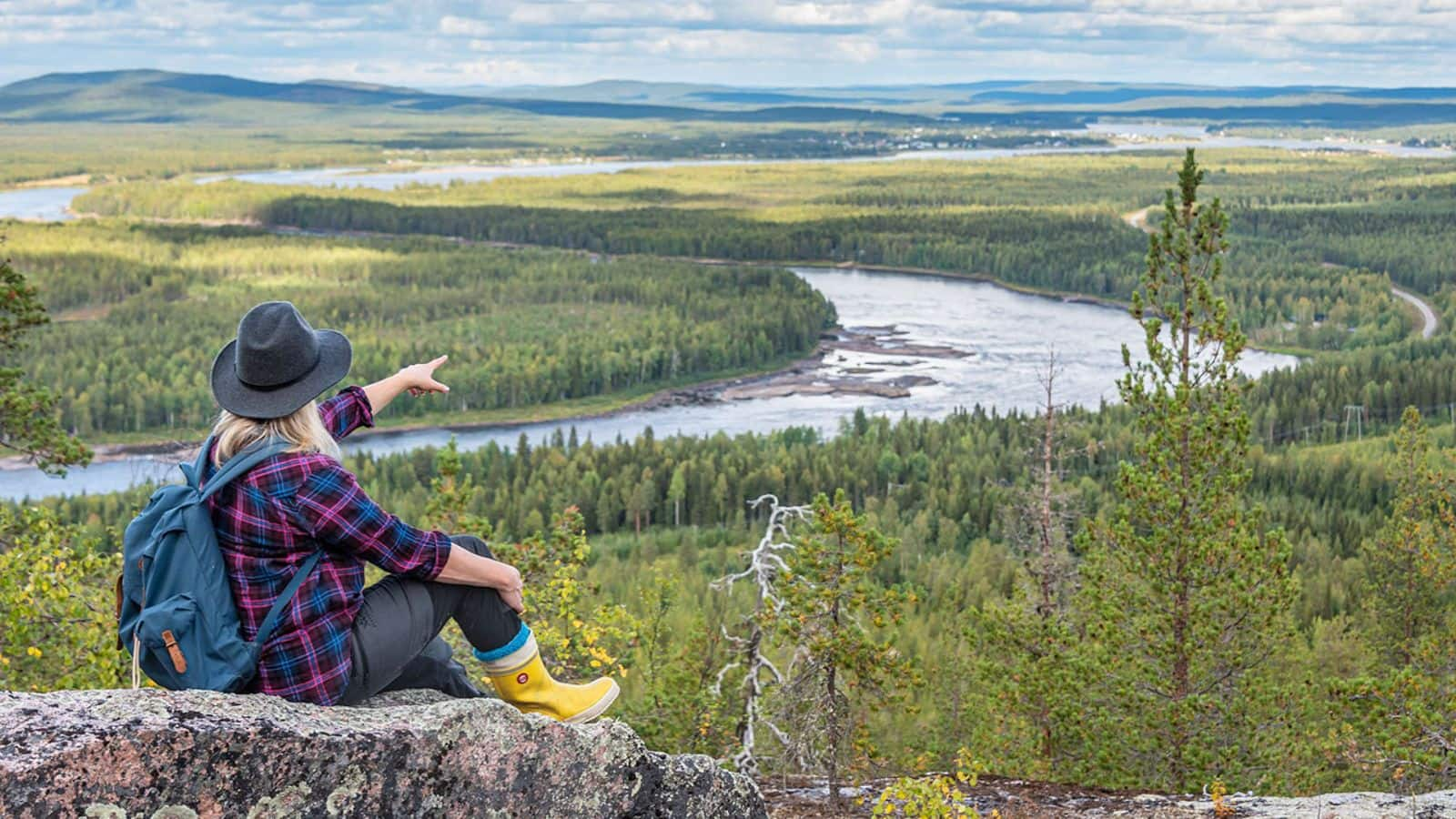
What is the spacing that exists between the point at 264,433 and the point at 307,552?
21.6 inches

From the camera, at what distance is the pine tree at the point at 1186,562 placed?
17.2 meters

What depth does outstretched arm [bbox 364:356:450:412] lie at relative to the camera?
8.30 m

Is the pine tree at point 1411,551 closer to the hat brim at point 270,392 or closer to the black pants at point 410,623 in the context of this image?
the black pants at point 410,623

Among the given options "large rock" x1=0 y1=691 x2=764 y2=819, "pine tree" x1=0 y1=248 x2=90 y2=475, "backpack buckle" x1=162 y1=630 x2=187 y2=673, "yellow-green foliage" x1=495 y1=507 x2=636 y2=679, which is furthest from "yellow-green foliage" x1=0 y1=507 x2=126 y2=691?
"large rock" x1=0 y1=691 x2=764 y2=819

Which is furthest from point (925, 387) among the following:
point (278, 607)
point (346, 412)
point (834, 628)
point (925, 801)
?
point (278, 607)

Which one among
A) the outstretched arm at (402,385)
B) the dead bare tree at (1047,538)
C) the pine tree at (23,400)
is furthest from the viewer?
the dead bare tree at (1047,538)

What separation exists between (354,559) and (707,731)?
1005 cm

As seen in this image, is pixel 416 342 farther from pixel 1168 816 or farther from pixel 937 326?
pixel 1168 816

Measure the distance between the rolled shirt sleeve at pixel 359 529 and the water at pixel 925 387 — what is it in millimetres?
68746

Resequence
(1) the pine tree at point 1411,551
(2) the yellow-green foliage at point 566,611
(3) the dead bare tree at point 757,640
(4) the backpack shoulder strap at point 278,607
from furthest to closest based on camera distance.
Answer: (1) the pine tree at point 1411,551 < (3) the dead bare tree at point 757,640 < (2) the yellow-green foliage at point 566,611 < (4) the backpack shoulder strap at point 278,607

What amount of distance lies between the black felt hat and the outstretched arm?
5.00ft

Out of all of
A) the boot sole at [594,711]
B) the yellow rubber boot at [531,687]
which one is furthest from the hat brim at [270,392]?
the boot sole at [594,711]

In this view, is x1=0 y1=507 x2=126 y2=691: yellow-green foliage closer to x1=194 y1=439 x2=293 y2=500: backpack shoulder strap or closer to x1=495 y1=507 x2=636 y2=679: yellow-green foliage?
x1=495 y1=507 x2=636 y2=679: yellow-green foliage

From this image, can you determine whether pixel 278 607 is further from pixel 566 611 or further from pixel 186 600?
pixel 566 611
